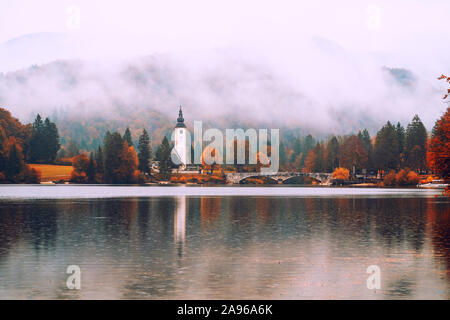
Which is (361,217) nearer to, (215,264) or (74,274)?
(215,264)

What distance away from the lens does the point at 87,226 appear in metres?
49.6

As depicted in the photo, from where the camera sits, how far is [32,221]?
54.3 metres

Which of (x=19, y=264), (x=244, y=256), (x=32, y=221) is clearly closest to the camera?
(x=19, y=264)

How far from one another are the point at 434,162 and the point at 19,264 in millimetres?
34573

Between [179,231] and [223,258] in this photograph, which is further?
[179,231]

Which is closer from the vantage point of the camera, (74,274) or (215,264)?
(74,274)

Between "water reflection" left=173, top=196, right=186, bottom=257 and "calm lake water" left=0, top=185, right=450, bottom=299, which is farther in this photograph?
"water reflection" left=173, top=196, right=186, bottom=257

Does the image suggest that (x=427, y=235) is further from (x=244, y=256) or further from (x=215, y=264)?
(x=215, y=264)

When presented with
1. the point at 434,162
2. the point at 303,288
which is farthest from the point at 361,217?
the point at 303,288

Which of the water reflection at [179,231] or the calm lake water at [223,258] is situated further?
the water reflection at [179,231]

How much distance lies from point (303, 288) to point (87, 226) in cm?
2927
